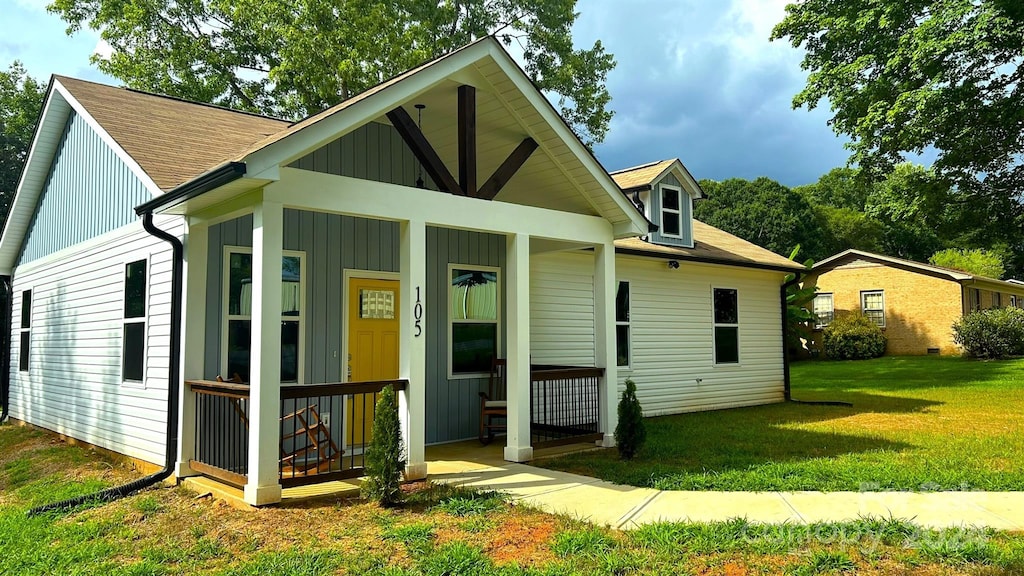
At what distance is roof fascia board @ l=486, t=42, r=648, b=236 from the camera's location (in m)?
7.50

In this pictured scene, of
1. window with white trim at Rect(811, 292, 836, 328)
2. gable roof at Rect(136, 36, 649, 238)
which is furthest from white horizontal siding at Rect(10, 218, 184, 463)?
window with white trim at Rect(811, 292, 836, 328)

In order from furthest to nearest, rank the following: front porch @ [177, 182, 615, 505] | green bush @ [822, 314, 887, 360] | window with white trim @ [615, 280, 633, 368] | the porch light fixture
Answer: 1. green bush @ [822, 314, 887, 360]
2. window with white trim @ [615, 280, 633, 368]
3. the porch light fixture
4. front porch @ [177, 182, 615, 505]

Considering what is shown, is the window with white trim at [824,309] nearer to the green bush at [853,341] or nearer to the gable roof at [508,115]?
the green bush at [853,341]

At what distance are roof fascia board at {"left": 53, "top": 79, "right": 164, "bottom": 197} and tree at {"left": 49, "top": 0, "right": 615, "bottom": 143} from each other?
9.19 meters

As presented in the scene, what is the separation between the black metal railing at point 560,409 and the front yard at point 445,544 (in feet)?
7.90

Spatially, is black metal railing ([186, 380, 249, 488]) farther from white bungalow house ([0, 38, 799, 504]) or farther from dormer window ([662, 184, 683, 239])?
dormer window ([662, 184, 683, 239])

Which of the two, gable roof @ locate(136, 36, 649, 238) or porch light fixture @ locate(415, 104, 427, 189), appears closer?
gable roof @ locate(136, 36, 649, 238)

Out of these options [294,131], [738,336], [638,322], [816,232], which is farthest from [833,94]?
[816,232]

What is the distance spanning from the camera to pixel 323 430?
744 cm

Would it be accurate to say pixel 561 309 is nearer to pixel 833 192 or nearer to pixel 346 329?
pixel 346 329

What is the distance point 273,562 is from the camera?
4.55 metres

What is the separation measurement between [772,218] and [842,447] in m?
33.2

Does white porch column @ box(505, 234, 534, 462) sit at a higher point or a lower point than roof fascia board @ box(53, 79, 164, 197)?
lower

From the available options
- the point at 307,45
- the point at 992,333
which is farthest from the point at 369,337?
the point at 992,333
